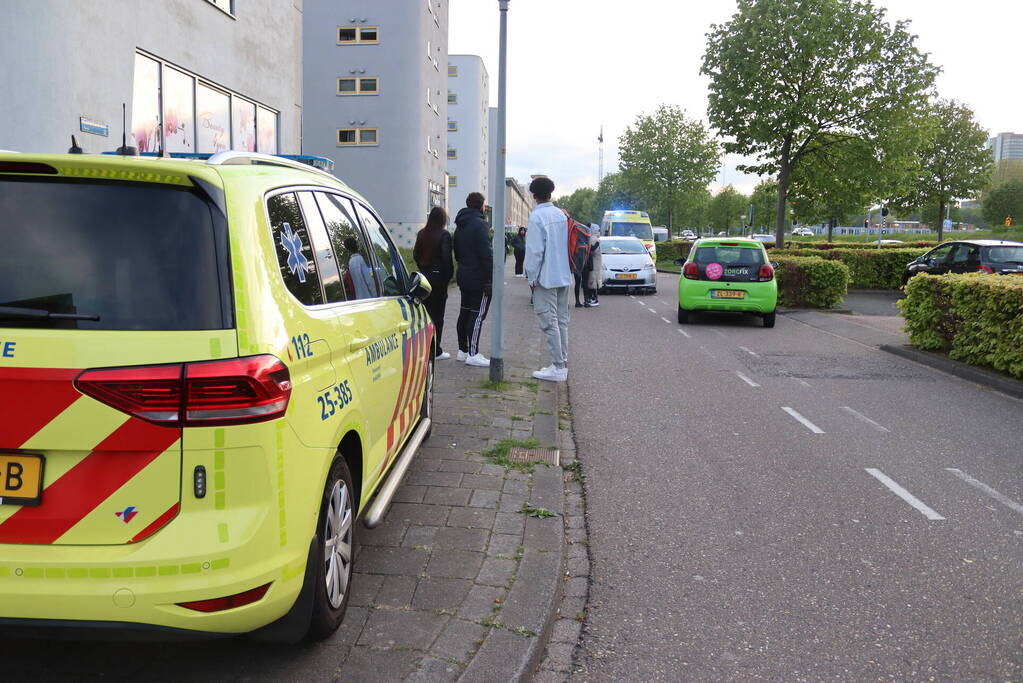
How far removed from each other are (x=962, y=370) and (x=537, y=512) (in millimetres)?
8114

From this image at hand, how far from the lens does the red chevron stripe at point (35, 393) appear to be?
2.57 metres

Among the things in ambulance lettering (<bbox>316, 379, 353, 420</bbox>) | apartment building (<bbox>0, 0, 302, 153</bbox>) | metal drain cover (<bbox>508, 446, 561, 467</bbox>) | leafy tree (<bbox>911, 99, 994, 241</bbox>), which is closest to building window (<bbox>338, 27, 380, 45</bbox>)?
apartment building (<bbox>0, 0, 302, 153</bbox>)

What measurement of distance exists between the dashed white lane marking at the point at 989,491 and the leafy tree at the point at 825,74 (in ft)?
74.2

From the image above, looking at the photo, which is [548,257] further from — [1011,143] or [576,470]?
[1011,143]

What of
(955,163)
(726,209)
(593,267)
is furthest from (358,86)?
(726,209)

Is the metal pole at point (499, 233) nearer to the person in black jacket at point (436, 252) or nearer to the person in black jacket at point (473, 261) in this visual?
the person in black jacket at point (473, 261)

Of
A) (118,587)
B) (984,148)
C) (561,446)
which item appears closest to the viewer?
(118,587)

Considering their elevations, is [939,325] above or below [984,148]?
below

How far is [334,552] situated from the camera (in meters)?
3.45

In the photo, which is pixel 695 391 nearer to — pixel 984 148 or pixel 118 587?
pixel 118 587

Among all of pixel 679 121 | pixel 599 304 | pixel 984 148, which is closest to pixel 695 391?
pixel 599 304

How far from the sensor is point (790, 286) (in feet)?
65.0

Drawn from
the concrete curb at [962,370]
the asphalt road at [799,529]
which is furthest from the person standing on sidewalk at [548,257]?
the concrete curb at [962,370]

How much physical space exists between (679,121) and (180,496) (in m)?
64.1
